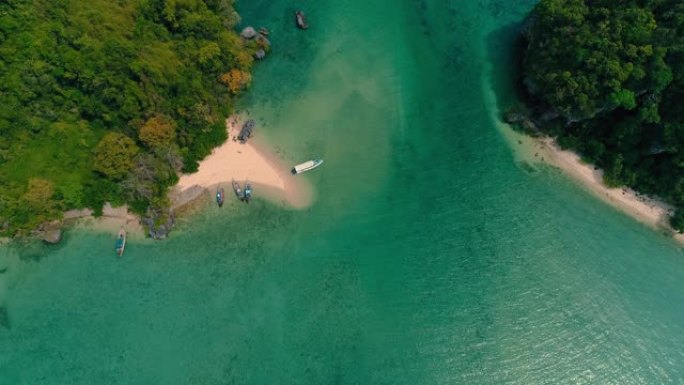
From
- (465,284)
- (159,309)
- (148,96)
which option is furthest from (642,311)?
(148,96)

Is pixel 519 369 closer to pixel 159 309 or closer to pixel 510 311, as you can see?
pixel 510 311

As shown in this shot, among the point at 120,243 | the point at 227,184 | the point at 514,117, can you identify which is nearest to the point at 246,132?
the point at 227,184

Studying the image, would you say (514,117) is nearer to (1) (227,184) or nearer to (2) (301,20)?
(2) (301,20)

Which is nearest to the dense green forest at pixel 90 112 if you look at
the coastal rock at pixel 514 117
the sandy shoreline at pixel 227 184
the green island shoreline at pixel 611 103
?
the sandy shoreline at pixel 227 184

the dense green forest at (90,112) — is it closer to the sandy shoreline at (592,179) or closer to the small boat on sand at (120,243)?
the small boat on sand at (120,243)

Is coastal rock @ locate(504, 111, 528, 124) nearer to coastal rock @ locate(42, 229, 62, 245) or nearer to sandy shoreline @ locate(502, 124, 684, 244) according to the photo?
sandy shoreline @ locate(502, 124, 684, 244)

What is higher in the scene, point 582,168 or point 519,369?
point 582,168
